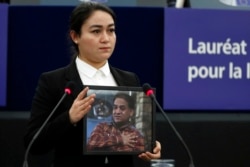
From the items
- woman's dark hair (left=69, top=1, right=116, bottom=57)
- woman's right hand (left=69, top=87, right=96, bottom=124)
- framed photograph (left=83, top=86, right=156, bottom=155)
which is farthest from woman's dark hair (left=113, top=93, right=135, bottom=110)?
woman's dark hair (left=69, top=1, right=116, bottom=57)

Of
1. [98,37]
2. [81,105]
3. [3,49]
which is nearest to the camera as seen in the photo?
[81,105]

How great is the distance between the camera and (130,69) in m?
3.11

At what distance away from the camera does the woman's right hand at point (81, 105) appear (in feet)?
5.92

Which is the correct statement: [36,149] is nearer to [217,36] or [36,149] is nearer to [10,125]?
[10,125]

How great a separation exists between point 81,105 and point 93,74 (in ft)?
0.86

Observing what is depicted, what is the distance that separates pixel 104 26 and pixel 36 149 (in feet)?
1.61

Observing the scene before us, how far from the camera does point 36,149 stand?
1977 mm

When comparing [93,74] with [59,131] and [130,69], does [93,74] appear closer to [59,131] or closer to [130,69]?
[59,131]

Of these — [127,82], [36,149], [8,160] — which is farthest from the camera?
[8,160]

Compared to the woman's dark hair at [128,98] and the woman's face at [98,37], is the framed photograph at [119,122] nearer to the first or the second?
the woman's dark hair at [128,98]

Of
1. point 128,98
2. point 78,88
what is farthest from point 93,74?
point 128,98

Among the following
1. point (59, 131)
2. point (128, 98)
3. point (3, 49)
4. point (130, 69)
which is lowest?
point (59, 131)

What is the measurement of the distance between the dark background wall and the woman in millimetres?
962

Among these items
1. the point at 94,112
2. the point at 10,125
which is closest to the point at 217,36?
the point at 10,125
